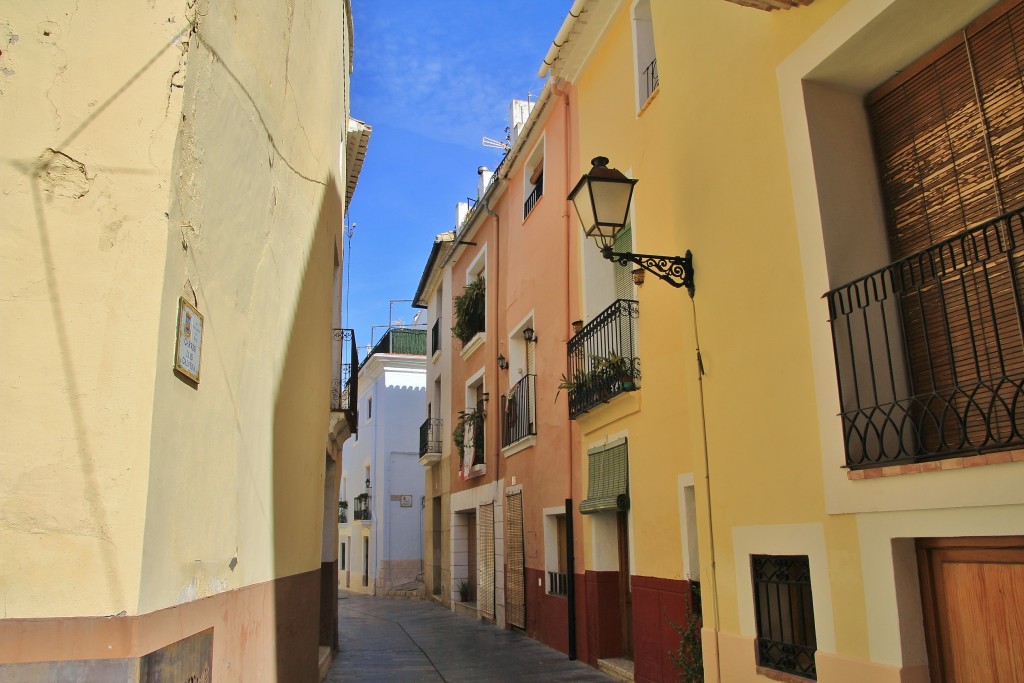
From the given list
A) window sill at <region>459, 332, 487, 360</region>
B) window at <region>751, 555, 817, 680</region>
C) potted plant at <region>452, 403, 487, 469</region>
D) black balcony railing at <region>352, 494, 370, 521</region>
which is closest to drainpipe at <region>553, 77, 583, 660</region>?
window sill at <region>459, 332, 487, 360</region>

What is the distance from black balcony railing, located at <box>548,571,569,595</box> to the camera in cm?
1112

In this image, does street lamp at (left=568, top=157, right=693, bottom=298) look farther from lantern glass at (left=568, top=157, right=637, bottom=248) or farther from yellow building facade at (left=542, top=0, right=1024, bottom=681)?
yellow building facade at (left=542, top=0, right=1024, bottom=681)

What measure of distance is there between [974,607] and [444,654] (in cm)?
913

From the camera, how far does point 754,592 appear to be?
16.6 feet

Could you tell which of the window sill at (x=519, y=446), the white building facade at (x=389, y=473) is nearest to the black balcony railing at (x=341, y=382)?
the window sill at (x=519, y=446)

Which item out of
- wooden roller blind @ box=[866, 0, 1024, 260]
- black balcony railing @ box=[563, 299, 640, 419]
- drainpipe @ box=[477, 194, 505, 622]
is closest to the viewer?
wooden roller blind @ box=[866, 0, 1024, 260]

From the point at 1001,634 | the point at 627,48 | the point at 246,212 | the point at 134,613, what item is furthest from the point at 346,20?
the point at 1001,634

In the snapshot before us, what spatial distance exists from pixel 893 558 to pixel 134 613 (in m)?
3.41

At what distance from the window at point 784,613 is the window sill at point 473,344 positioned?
11372 mm

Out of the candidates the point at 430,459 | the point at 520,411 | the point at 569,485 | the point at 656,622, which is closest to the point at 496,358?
the point at 520,411

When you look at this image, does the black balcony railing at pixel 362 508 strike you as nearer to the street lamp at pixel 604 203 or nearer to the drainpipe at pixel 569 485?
the drainpipe at pixel 569 485

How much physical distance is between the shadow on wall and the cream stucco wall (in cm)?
149

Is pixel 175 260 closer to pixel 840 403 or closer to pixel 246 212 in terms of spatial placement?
pixel 246 212

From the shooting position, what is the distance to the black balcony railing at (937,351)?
11.8 ft
